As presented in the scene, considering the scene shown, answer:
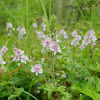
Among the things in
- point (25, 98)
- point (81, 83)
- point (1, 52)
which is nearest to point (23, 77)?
point (25, 98)

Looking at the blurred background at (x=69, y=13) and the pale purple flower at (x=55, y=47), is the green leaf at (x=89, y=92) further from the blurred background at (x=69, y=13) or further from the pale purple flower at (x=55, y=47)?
the blurred background at (x=69, y=13)

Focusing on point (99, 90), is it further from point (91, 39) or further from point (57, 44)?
point (57, 44)

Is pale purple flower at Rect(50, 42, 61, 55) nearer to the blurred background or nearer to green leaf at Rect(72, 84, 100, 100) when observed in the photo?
green leaf at Rect(72, 84, 100, 100)

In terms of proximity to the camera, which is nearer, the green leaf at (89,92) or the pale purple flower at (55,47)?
the pale purple flower at (55,47)

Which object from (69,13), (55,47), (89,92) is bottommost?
(89,92)

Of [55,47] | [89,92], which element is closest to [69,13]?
[89,92]

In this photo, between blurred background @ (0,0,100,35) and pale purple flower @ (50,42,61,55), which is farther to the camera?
blurred background @ (0,0,100,35)

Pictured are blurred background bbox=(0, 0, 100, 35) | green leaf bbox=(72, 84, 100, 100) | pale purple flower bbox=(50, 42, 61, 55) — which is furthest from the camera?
blurred background bbox=(0, 0, 100, 35)

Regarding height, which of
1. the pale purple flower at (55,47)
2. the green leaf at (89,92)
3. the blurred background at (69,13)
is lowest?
the green leaf at (89,92)

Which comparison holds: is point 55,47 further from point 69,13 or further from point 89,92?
point 69,13

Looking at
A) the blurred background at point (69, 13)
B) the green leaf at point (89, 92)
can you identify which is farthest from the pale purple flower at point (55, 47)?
the blurred background at point (69, 13)

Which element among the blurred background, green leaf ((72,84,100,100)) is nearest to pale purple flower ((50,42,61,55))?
green leaf ((72,84,100,100))
